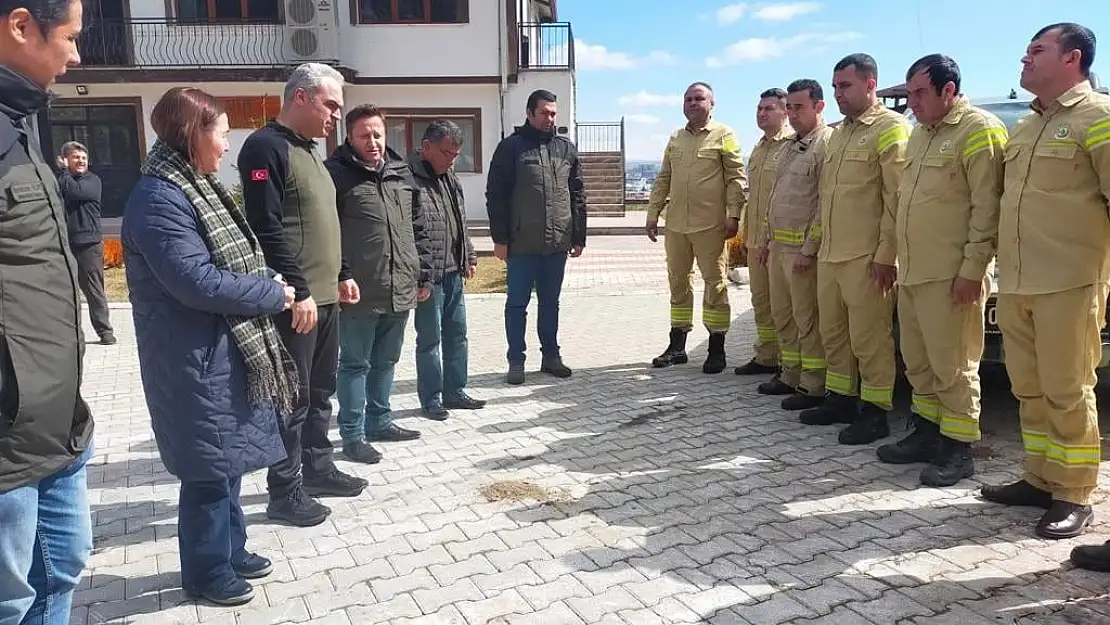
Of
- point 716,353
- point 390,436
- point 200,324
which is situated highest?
point 200,324

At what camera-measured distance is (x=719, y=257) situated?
6.89 m

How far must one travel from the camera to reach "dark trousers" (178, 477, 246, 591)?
3.02 meters

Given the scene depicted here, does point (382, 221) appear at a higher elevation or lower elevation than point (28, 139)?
lower

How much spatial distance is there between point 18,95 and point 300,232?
175 cm

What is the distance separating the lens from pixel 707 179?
22.1ft

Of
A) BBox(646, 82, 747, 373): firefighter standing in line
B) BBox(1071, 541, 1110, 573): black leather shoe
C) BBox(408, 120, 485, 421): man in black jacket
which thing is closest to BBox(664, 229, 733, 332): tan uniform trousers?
BBox(646, 82, 747, 373): firefighter standing in line

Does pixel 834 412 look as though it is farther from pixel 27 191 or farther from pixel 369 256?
pixel 27 191

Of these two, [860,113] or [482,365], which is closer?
[860,113]

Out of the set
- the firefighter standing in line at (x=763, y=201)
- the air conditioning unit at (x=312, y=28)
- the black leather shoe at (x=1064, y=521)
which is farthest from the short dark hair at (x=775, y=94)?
the air conditioning unit at (x=312, y=28)

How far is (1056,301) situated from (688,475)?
197 centimetres

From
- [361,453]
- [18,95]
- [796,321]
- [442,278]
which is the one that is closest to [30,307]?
[18,95]

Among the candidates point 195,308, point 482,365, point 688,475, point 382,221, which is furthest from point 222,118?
point 482,365

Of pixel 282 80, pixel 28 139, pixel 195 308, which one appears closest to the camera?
pixel 28 139

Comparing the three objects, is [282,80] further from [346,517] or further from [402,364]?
[346,517]
